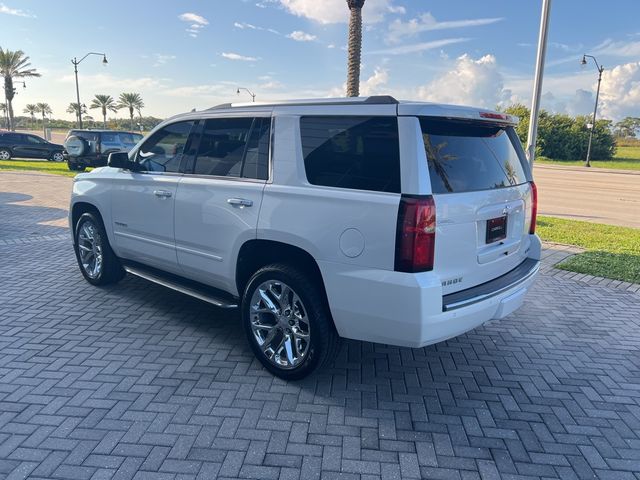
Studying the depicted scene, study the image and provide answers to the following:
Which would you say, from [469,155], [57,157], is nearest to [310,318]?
[469,155]

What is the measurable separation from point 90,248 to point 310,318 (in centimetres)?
348

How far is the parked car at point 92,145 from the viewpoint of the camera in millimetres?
20219

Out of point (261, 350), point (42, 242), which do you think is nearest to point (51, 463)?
point (261, 350)

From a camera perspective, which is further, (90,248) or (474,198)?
(90,248)

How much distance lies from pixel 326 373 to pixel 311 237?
1.20 meters

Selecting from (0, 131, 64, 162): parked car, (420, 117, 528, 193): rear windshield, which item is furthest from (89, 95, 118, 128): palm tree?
(420, 117, 528, 193): rear windshield

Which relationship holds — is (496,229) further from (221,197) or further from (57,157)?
(57,157)

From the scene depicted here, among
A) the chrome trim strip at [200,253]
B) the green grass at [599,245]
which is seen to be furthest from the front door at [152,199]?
the green grass at [599,245]

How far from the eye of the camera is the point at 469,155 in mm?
3273

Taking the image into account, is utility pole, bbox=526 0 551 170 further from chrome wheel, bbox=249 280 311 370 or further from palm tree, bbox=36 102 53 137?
palm tree, bbox=36 102 53 137

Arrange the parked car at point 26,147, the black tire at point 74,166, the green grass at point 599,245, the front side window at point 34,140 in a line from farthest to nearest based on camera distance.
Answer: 1. the front side window at point 34,140
2. the parked car at point 26,147
3. the black tire at point 74,166
4. the green grass at point 599,245

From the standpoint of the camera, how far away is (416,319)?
2.87m

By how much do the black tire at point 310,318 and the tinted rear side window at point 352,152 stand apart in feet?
2.27

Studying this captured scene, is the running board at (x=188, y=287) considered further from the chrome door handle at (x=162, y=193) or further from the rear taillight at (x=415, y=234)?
the rear taillight at (x=415, y=234)
